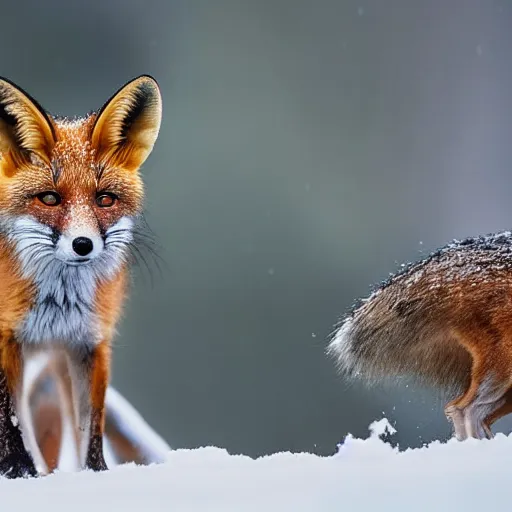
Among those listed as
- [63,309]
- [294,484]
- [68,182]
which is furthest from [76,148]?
[294,484]

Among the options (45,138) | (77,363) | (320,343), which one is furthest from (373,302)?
(45,138)

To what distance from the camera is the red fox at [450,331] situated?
2.18 meters

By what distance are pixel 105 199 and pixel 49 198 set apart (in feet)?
0.43

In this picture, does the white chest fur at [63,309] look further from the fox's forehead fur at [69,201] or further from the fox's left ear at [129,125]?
the fox's left ear at [129,125]

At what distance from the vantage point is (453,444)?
1961 millimetres

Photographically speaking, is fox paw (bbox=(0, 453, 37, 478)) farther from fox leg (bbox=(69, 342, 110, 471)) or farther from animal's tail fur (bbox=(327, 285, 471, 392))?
animal's tail fur (bbox=(327, 285, 471, 392))

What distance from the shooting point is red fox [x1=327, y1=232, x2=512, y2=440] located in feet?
7.16

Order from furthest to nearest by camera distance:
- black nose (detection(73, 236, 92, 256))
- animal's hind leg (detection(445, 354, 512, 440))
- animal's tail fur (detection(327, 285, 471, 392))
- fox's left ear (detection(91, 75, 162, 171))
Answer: animal's tail fur (detection(327, 285, 471, 392)) → animal's hind leg (detection(445, 354, 512, 440)) → fox's left ear (detection(91, 75, 162, 171)) → black nose (detection(73, 236, 92, 256))

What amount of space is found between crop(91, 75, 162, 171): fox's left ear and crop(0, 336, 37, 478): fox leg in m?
0.48

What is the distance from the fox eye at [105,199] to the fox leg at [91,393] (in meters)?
0.32

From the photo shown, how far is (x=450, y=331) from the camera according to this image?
2.29m

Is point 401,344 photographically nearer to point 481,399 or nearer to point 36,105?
point 481,399

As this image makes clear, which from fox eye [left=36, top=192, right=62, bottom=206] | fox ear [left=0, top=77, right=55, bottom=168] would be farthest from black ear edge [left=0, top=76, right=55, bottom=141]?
fox eye [left=36, top=192, right=62, bottom=206]

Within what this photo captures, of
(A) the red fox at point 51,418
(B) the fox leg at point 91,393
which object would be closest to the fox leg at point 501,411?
(A) the red fox at point 51,418
